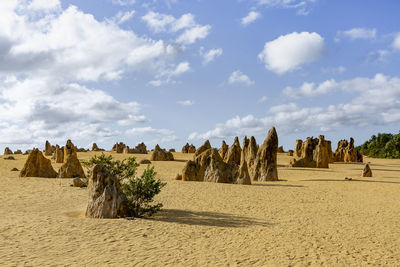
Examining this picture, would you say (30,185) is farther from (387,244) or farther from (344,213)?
(387,244)

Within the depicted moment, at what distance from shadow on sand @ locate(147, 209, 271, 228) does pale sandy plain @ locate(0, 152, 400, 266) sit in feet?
0.12

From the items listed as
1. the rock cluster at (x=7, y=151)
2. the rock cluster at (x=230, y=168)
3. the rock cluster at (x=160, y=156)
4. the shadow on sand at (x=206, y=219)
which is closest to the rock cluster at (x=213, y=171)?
the rock cluster at (x=230, y=168)

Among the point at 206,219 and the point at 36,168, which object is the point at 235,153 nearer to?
the point at 36,168

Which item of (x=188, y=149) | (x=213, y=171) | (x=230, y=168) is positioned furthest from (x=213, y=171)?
(x=188, y=149)

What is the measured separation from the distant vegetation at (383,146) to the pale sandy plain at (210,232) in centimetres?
5430

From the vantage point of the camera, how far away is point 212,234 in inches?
430

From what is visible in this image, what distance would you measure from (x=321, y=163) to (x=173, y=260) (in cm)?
3355

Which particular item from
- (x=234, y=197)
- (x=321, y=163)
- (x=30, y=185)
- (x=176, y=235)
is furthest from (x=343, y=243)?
(x=321, y=163)

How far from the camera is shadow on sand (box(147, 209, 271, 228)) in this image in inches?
489

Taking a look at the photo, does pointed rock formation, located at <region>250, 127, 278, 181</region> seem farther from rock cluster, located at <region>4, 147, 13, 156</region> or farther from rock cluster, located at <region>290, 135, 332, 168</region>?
rock cluster, located at <region>4, 147, 13, 156</region>

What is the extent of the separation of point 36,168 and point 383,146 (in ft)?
222

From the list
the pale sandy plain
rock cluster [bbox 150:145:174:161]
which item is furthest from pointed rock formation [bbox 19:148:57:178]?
rock cluster [bbox 150:145:174:161]

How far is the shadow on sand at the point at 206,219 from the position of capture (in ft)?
40.8

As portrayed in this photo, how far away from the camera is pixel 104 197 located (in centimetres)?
1255
